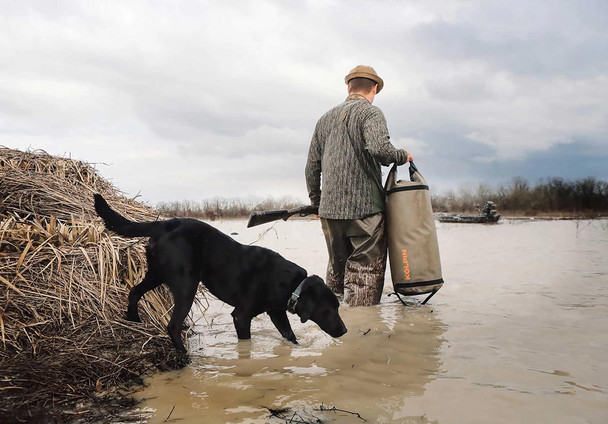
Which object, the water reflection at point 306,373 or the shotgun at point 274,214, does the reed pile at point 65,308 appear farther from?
the shotgun at point 274,214

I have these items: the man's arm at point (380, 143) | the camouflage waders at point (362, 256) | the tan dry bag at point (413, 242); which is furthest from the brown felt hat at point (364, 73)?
the camouflage waders at point (362, 256)

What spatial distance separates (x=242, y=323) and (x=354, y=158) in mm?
2346

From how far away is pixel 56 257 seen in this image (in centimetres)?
378

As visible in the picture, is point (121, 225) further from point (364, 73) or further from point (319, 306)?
point (364, 73)

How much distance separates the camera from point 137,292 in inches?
143

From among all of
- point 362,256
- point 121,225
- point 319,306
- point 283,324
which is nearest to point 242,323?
point 283,324

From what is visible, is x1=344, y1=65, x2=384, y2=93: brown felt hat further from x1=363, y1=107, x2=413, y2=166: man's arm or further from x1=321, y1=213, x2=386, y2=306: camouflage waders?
x1=321, y1=213, x2=386, y2=306: camouflage waders

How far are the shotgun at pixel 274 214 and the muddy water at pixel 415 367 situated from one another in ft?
3.64

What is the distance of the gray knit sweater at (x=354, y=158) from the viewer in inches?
203

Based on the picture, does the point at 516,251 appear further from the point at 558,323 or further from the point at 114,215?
the point at 114,215

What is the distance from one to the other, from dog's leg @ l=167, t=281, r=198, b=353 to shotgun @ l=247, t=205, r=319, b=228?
6.61ft

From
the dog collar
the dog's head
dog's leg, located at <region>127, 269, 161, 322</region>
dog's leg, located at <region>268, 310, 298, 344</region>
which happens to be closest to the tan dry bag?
the dog's head

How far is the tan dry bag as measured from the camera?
5.15 m

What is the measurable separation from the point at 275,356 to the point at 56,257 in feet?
6.10
